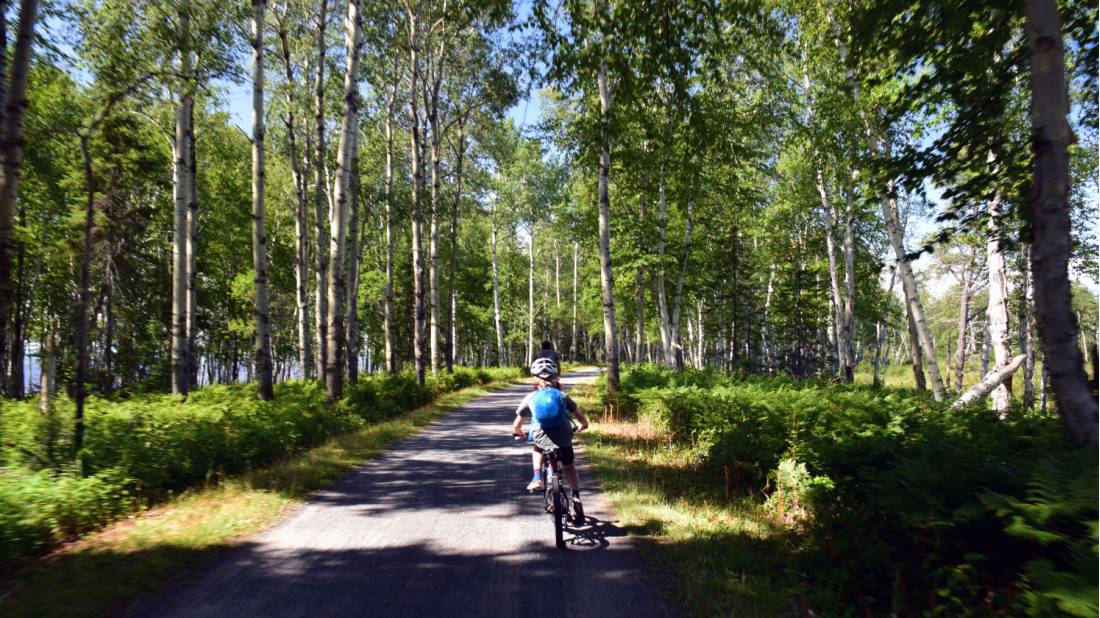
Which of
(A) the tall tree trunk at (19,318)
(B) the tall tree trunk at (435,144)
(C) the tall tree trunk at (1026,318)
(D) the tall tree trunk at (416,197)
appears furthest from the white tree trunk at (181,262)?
(C) the tall tree trunk at (1026,318)

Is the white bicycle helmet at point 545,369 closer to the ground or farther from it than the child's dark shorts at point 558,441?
farther from it

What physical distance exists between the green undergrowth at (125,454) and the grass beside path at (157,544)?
0.88 feet

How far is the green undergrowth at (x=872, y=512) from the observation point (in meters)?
2.57

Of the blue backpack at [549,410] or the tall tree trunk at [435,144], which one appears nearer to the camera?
the blue backpack at [549,410]

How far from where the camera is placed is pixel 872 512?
3764mm

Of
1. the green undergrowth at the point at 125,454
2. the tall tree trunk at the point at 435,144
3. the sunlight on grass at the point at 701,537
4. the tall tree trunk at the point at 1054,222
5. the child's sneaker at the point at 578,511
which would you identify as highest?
the tall tree trunk at the point at 435,144

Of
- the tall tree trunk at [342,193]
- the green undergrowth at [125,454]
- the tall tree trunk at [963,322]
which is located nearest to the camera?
the green undergrowth at [125,454]

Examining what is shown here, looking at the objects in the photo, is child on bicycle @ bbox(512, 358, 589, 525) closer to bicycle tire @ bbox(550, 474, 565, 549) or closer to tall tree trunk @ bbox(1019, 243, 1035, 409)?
bicycle tire @ bbox(550, 474, 565, 549)

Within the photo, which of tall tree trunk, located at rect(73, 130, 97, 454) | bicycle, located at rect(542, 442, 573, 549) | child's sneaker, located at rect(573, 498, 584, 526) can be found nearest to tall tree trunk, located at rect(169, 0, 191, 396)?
tall tree trunk, located at rect(73, 130, 97, 454)

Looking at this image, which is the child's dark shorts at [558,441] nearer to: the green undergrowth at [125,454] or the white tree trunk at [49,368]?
the green undergrowth at [125,454]

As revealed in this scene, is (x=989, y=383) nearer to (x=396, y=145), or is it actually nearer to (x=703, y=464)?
(x=703, y=464)

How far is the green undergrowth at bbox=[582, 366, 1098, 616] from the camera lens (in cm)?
257

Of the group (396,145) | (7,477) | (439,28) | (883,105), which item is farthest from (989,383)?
Result: (396,145)

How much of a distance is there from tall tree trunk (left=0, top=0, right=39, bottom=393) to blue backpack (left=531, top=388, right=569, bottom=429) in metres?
5.24
